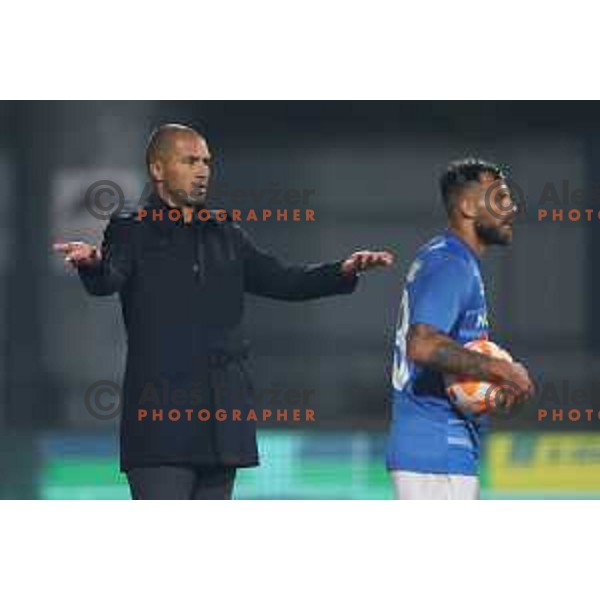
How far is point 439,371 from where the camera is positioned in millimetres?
8453

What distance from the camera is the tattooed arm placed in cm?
840

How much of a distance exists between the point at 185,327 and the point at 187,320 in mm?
29

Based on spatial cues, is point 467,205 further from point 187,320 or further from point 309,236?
point 187,320

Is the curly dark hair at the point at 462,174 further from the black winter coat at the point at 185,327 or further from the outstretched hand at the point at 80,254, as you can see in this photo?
the outstretched hand at the point at 80,254

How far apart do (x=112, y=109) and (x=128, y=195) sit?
37cm

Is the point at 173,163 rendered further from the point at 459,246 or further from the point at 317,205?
the point at 459,246

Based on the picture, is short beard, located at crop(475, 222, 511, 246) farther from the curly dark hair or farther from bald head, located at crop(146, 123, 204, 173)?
bald head, located at crop(146, 123, 204, 173)

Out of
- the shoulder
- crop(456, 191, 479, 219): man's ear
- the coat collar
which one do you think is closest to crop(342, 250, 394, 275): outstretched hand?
the shoulder

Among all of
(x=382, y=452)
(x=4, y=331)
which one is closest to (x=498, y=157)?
(x=382, y=452)

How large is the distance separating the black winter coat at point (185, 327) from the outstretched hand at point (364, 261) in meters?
0.06

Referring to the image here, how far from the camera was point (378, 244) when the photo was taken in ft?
30.1

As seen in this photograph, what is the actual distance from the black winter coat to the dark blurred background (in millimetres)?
217

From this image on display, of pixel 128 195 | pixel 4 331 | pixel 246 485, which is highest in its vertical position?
pixel 128 195

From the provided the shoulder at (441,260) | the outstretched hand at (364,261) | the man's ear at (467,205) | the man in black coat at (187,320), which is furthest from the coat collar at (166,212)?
the man's ear at (467,205)
